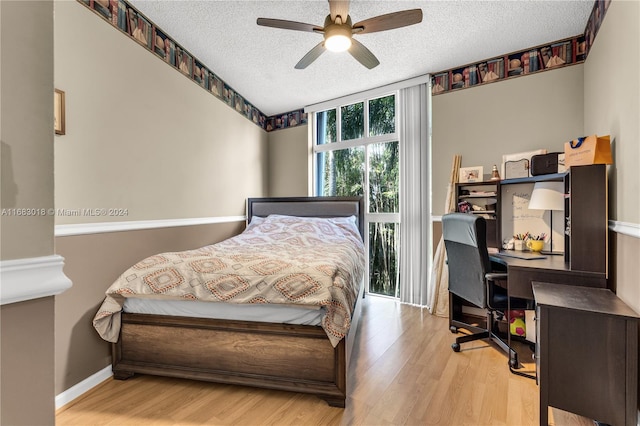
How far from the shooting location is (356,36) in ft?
8.73

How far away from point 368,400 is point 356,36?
2718mm

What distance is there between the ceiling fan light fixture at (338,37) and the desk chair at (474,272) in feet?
4.85

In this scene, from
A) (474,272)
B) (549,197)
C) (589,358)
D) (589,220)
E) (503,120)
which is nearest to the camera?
(589,358)

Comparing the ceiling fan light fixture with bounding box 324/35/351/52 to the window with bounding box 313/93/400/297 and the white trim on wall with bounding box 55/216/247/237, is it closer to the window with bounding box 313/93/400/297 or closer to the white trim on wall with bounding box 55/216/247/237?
the window with bounding box 313/93/400/297

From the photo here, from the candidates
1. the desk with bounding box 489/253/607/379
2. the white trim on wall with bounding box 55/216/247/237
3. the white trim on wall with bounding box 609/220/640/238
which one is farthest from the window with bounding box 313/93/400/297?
the white trim on wall with bounding box 609/220/640/238

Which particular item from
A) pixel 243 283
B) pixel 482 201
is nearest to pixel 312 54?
pixel 243 283

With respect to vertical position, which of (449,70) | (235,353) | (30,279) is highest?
(449,70)

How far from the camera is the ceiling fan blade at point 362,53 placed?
86.4 inches

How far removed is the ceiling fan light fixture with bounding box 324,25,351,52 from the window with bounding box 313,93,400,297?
1.80m

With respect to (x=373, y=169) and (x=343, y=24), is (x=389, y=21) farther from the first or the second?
(x=373, y=169)

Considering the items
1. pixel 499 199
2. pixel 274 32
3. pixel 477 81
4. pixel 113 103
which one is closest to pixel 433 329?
pixel 499 199

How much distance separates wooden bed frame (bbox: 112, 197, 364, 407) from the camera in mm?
1784

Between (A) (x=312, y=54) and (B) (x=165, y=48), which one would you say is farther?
(B) (x=165, y=48)

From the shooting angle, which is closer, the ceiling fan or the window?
the ceiling fan
